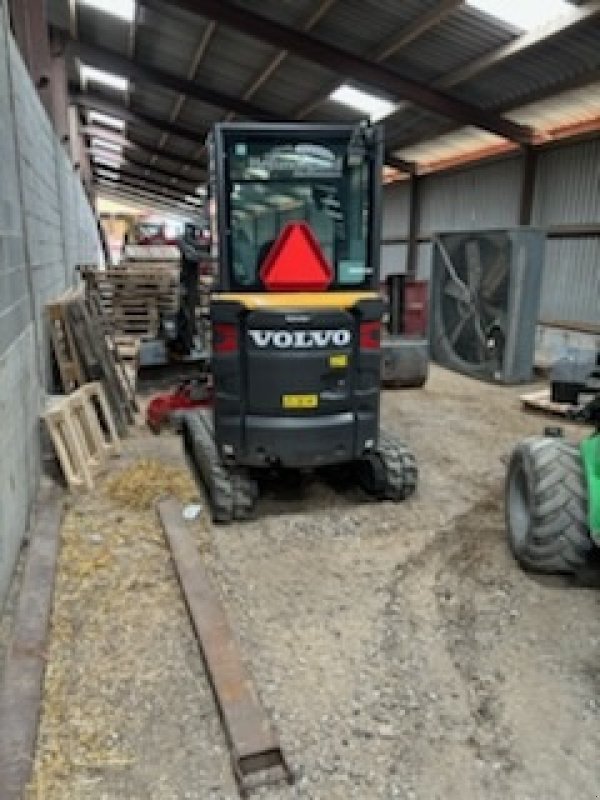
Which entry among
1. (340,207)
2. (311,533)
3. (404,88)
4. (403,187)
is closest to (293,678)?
(311,533)

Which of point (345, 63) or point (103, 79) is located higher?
point (103, 79)

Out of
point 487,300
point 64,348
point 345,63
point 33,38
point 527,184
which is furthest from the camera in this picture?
point 527,184

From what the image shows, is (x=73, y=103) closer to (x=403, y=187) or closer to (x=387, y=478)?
(x=403, y=187)

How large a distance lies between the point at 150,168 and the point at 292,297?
2224 cm

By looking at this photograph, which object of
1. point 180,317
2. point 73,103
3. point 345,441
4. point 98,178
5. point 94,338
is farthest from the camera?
point 98,178

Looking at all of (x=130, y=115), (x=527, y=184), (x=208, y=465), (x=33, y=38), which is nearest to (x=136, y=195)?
(x=130, y=115)

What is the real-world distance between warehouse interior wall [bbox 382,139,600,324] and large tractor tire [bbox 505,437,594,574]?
6.38m

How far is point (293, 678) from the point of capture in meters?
2.49

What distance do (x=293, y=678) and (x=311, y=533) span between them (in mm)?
1358

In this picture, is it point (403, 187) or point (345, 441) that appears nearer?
point (345, 441)

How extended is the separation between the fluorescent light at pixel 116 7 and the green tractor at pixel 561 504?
8.57 metres

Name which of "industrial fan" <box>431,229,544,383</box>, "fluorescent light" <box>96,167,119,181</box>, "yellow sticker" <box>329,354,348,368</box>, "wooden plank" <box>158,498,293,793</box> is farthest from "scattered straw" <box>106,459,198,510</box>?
"fluorescent light" <box>96,167,119,181</box>

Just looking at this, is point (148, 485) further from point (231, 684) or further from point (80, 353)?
point (231, 684)

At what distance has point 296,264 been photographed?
3.74m
